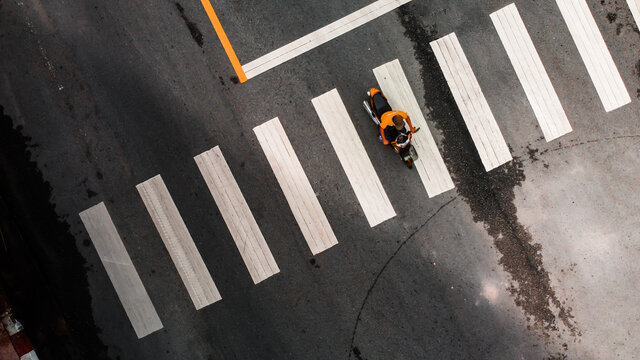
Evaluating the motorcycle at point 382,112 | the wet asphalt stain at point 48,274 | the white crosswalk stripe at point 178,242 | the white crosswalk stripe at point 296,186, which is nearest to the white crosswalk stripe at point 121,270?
the wet asphalt stain at point 48,274

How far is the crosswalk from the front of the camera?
24.5ft

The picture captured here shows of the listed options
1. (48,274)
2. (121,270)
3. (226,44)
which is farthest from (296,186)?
(48,274)

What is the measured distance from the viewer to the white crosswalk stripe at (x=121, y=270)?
7543 millimetres

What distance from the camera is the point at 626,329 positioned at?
24.2ft

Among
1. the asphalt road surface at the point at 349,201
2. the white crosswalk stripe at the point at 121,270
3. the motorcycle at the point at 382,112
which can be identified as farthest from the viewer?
the white crosswalk stripe at the point at 121,270

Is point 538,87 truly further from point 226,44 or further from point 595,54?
point 226,44

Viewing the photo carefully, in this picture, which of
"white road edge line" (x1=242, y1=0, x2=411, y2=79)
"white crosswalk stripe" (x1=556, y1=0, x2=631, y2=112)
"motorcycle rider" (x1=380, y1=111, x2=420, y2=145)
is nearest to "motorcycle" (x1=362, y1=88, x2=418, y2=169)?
"motorcycle rider" (x1=380, y1=111, x2=420, y2=145)

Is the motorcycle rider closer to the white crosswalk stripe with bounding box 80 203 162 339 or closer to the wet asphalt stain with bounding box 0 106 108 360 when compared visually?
the white crosswalk stripe with bounding box 80 203 162 339

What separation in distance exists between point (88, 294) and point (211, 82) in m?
4.93

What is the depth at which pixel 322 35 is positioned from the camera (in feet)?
24.7

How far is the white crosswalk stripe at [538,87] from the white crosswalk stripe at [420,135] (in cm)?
208

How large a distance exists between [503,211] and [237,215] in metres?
5.24

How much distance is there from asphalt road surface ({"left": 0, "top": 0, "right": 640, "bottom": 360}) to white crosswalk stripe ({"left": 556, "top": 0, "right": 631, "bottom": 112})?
0.57 feet

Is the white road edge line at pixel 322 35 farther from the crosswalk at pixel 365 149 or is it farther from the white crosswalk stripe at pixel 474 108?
the white crosswalk stripe at pixel 474 108
